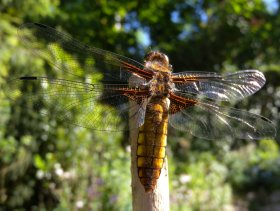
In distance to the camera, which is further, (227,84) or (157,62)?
(227,84)

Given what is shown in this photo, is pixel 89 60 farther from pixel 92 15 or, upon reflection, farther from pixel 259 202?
pixel 259 202

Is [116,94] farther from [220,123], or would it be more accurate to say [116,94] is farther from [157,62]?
[220,123]

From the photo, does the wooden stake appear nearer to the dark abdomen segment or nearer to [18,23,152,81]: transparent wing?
the dark abdomen segment

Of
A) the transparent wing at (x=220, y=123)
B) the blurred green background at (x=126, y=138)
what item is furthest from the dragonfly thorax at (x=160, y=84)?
the blurred green background at (x=126, y=138)

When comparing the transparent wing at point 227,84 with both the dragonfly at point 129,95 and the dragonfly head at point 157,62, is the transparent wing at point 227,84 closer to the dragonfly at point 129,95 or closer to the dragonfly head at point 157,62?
the dragonfly at point 129,95

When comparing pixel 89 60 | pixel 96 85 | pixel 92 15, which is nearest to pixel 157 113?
pixel 96 85

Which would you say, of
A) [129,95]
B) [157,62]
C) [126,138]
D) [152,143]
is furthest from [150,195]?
[126,138]

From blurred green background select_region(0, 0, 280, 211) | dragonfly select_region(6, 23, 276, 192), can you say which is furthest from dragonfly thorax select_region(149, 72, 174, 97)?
blurred green background select_region(0, 0, 280, 211)

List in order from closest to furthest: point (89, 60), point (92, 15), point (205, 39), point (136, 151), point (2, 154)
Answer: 1. point (136, 151)
2. point (89, 60)
3. point (2, 154)
4. point (92, 15)
5. point (205, 39)
